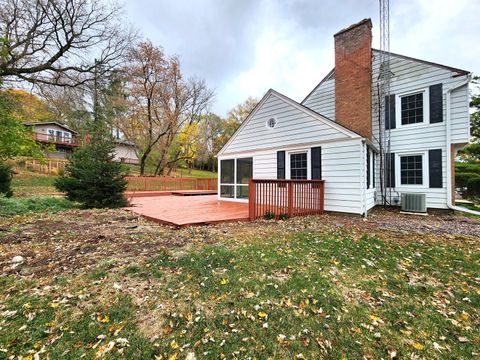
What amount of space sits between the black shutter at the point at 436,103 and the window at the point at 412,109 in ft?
1.09

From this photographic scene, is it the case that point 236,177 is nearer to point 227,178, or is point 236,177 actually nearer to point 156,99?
point 227,178

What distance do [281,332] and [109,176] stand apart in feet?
27.1

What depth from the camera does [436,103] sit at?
25.9 ft

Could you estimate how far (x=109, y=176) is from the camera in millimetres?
8141

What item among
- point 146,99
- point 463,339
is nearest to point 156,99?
point 146,99

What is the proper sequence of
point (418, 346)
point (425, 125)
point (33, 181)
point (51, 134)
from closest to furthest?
point (418, 346) → point (425, 125) → point (33, 181) → point (51, 134)

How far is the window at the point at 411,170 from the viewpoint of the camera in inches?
329

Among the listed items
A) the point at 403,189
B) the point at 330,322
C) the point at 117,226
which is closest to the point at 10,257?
the point at 117,226

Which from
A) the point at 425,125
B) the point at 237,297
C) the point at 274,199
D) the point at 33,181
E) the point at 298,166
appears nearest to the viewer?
the point at 237,297

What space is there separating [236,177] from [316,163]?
11.7 ft

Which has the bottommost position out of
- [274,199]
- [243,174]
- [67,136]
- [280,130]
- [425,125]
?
[274,199]

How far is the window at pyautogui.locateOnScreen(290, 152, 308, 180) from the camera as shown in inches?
309

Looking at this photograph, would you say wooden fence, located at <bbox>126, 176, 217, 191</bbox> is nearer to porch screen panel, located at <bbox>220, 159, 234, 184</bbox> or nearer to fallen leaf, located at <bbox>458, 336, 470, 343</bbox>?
porch screen panel, located at <bbox>220, 159, 234, 184</bbox>

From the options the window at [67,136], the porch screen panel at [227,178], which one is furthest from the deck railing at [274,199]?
the window at [67,136]
